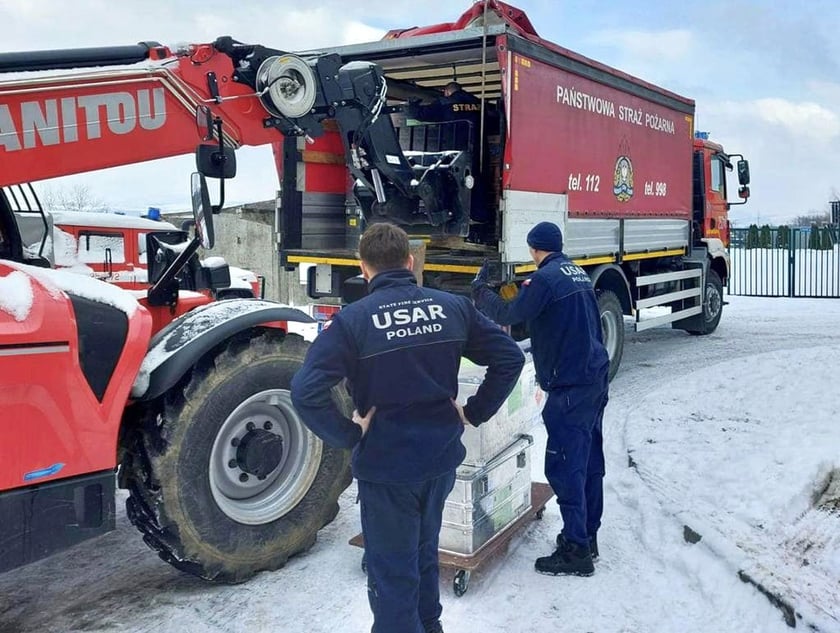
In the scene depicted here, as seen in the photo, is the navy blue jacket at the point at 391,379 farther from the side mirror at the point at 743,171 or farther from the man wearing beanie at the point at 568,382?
the side mirror at the point at 743,171

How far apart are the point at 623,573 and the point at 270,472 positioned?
1.93m

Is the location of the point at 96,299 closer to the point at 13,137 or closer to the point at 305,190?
the point at 13,137

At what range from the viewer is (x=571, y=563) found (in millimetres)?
4172

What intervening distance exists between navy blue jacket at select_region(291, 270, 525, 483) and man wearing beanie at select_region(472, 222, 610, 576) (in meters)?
1.28

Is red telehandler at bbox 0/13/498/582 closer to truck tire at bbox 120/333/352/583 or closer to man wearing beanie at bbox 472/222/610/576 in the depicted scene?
truck tire at bbox 120/333/352/583

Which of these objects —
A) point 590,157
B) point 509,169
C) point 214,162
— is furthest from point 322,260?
point 214,162

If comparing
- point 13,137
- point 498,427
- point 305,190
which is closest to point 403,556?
point 498,427

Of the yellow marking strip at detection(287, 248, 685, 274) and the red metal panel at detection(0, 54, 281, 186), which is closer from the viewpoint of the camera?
the red metal panel at detection(0, 54, 281, 186)

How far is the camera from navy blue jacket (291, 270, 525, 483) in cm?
287

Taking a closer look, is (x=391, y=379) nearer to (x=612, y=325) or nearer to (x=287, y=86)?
(x=287, y=86)

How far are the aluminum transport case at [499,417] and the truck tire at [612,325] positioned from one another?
156 inches

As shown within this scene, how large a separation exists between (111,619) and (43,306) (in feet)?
5.08

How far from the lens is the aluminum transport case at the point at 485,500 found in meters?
4.02

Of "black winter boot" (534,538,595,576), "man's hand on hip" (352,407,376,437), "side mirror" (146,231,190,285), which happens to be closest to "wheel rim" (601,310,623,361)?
"black winter boot" (534,538,595,576)
